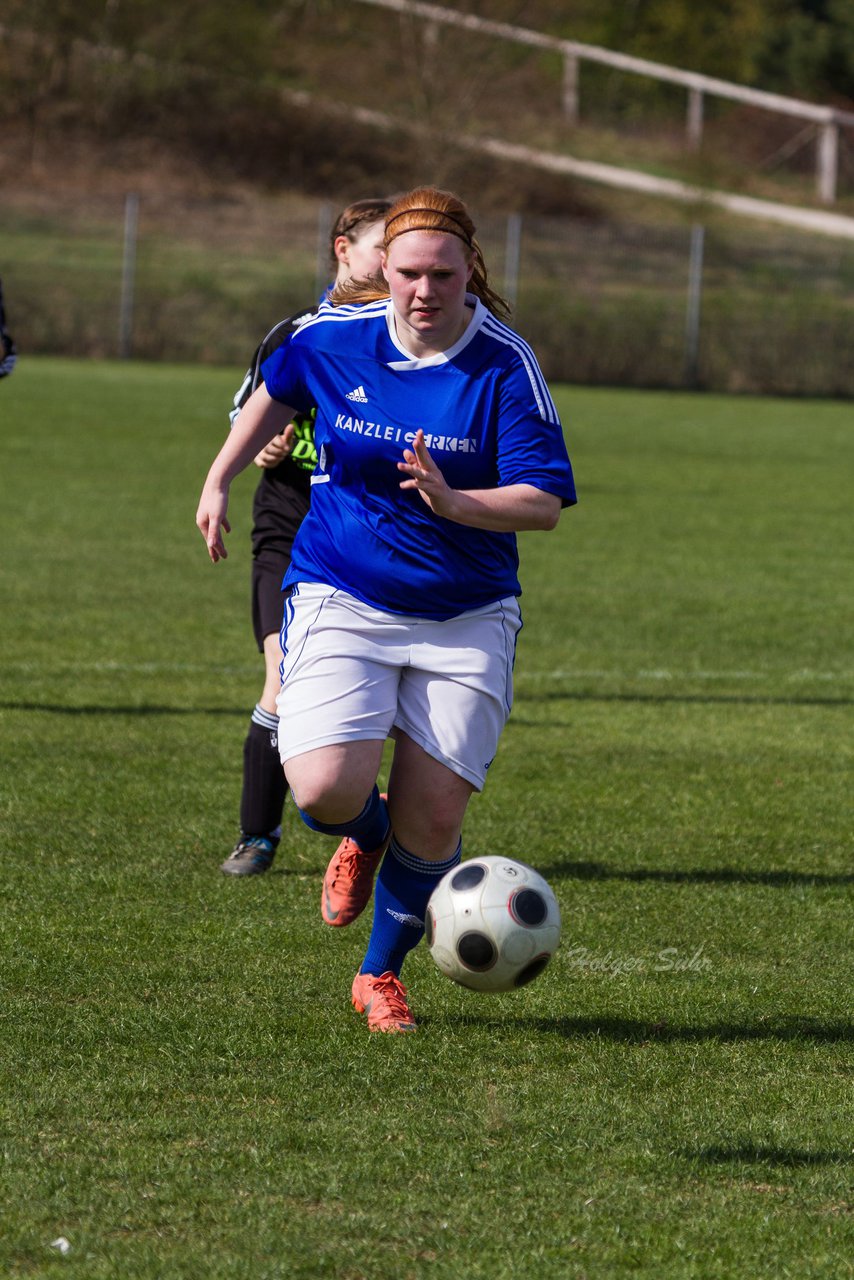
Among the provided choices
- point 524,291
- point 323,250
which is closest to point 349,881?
point 524,291

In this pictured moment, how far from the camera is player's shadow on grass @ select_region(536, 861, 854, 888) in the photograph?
19.5 feet

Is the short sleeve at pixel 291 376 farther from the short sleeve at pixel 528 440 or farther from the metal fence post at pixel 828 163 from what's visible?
the metal fence post at pixel 828 163

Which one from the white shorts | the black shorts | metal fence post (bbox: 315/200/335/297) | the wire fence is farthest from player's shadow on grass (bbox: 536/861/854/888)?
metal fence post (bbox: 315/200/335/297)

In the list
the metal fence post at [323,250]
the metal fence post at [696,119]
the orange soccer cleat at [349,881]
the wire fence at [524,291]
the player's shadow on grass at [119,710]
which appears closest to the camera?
the orange soccer cleat at [349,881]

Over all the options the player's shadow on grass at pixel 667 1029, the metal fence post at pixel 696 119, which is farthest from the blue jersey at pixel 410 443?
the metal fence post at pixel 696 119

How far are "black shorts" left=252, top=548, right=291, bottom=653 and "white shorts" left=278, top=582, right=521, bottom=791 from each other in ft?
4.70

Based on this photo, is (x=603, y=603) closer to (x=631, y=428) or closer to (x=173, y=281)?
(x=631, y=428)

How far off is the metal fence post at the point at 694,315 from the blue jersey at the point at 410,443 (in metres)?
30.1

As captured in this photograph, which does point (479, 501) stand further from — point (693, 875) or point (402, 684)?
point (693, 875)

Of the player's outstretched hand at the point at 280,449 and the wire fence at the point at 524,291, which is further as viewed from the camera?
the wire fence at the point at 524,291

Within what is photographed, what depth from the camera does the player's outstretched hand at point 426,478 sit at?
4016mm

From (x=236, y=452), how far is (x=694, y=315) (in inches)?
1189

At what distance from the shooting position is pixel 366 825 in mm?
4738

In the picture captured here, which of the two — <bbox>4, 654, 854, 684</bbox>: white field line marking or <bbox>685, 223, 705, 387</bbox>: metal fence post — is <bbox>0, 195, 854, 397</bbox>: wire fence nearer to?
<bbox>685, 223, 705, 387</bbox>: metal fence post
